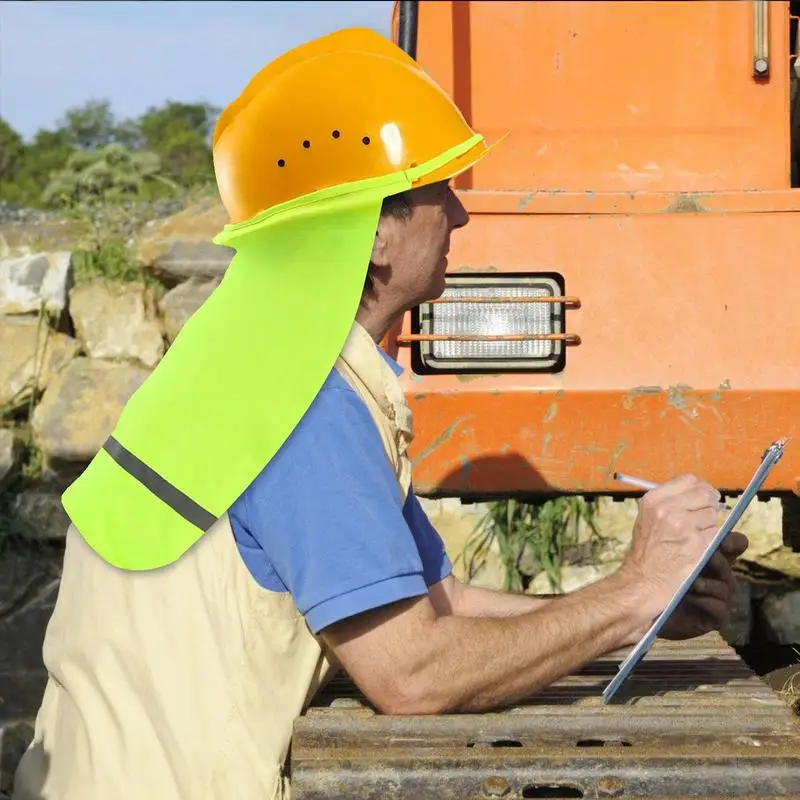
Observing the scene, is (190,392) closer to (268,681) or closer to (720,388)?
(268,681)

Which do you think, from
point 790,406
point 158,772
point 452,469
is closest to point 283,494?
point 158,772

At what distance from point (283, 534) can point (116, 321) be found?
14.5 ft

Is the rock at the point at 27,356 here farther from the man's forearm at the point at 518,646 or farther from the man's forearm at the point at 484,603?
the man's forearm at the point at 518,646

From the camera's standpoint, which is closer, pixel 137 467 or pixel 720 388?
pixel 137 467

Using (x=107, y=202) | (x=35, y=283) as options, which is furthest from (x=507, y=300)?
(x=107, y=202)

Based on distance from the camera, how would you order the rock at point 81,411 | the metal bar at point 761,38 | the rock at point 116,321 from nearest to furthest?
the metal bar at point 761,38
the rock at point 81,411
the rock at point 116,321

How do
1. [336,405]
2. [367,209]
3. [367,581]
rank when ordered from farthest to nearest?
[367,209], [336,405], [367,581]

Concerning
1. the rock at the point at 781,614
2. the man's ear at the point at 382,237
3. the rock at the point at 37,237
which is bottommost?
the rock at the point at 781,614

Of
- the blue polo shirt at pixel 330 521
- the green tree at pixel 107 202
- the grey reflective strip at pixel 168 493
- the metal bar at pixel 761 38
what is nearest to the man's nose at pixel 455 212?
the blue polo shirt at pixel 330 521

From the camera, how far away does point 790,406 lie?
2871 millimetres

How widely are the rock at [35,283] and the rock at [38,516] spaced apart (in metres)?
0.85

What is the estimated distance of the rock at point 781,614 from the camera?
5.34m

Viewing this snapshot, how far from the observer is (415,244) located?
2.14 metres

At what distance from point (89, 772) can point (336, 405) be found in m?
0.58
